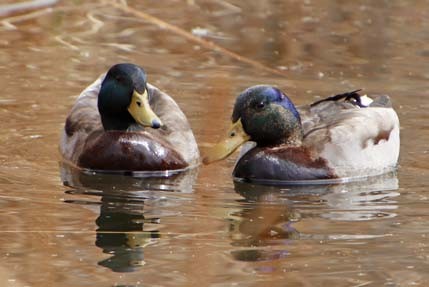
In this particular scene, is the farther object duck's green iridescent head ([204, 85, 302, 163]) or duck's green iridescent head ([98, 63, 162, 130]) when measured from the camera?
duck's green iridescent head ([98, 63, 162, 130])

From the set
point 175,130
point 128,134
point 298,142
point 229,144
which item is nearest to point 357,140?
point 298,142

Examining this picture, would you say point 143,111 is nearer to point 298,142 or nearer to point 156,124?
point 156,124

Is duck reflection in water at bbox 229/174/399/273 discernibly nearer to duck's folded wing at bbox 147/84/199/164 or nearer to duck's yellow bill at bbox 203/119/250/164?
duck's yellow bill at bbox 203/119/250/164

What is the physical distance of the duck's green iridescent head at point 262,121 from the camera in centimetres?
1164

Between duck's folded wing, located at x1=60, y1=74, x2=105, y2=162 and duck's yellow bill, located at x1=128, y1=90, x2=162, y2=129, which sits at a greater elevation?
duck's yellow bill, located at x1=128, y1=90, x2=162, y2=129

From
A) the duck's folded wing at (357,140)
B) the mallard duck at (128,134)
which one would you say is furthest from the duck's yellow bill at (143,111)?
the duck's folded wing at (357,140)

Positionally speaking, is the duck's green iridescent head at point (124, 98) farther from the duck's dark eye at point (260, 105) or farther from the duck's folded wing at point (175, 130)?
the duck's dark eye at point (260, 105)

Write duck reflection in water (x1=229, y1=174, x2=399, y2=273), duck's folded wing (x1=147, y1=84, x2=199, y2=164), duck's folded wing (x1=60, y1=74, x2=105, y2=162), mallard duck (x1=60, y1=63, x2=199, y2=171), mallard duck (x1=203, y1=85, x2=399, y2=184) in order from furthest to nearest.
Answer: duck's folded wing (x1=60, y1=74, x2=105, y2=162), duck's folded wing (x1=147, y1=84, x2=199, y2=164), mallard duck (x1=60, y1=63, x2=199, y2=171), mallard duck (x1=203, y1=85, x2=399, y2=184), duck reflection in water (x1=229, y1=174, x2=399, y2=273)

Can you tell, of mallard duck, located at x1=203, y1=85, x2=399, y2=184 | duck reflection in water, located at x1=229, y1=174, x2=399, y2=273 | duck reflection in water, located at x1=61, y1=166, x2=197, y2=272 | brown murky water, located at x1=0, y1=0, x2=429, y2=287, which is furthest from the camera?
mallard duck, located at x1=203, y1=85, x2=399, y2=184

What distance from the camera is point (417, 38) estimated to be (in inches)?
656

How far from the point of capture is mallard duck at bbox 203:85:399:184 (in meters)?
11.6

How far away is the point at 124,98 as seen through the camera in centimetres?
1195

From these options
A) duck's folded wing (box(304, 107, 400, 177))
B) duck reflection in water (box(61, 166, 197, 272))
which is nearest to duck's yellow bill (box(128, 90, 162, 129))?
duck reflection in water (box(61, 166, 197, 272))

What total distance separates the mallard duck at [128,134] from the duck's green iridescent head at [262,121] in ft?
1.95
